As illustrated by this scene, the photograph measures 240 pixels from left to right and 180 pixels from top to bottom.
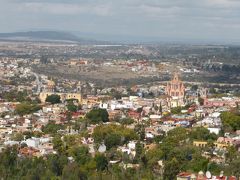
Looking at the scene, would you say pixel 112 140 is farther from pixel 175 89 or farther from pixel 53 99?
pixel 175 89

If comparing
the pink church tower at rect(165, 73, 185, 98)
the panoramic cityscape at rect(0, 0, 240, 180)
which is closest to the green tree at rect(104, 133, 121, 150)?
the panoramic cityscape at rect(0, 0, 240, 180)

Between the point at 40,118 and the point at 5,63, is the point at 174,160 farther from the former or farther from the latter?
the point at 5,63

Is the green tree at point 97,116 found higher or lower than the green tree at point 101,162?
lower

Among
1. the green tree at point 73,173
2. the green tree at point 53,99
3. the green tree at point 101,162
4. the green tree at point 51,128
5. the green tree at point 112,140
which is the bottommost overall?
the green tree at point 53,99

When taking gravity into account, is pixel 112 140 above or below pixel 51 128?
above

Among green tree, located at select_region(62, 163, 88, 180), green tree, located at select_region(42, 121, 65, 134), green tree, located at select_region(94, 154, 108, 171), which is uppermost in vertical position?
green tree, located at select_region(62, 163, 88, 180)

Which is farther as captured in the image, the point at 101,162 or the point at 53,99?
the point at 53,99

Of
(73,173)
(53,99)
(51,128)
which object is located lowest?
(53,99)

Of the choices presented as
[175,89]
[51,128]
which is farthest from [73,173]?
[175,89]

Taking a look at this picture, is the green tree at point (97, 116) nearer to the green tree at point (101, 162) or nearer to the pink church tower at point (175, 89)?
the green tree at point (101, 162)

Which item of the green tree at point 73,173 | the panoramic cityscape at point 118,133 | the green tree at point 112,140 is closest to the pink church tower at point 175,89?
the panoramic cityscape at point 118,133

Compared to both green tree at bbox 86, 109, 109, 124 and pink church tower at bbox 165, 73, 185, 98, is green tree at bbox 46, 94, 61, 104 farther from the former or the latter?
green tree at bbox 86, 109, 109, 124

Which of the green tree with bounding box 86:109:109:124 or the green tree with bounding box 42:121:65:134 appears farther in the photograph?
the green tree with bounding box 86:109:109:124

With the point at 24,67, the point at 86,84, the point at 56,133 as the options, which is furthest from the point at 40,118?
the point at 24,67
